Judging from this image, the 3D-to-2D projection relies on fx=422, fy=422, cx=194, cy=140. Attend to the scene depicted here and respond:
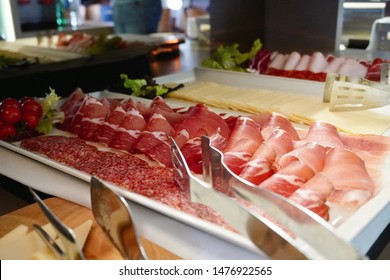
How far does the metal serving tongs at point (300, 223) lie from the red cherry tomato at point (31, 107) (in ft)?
3.00

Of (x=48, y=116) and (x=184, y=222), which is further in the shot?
(x=48, y=116)

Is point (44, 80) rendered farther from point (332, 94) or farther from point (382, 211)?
point (382, 211)

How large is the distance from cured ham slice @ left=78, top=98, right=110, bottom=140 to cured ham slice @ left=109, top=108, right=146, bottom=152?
0.12 meters

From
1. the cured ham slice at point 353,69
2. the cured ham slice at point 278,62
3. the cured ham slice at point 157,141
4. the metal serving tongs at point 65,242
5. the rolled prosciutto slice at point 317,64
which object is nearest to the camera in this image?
the metal serving tongs at point 65,242

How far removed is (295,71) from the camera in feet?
7.52

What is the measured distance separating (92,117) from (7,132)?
304 millimetres

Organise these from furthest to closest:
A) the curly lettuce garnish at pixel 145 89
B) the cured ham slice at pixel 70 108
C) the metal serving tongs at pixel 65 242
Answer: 1. the curly lettuce garnish at pixel 145 89
2. the cured ham slice at pixel 70 108
3. the metal serving tongs at pixel 65 242

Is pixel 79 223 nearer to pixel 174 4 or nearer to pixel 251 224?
pixel 251 224

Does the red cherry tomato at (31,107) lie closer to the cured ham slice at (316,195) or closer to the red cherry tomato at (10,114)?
the red cherry tomato at (10,114)

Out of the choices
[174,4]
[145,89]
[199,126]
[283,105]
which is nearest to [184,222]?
[199,126]

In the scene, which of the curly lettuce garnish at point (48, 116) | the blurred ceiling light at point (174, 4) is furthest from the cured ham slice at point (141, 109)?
the blurred ceiling light at point (174, 4)

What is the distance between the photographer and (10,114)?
154 cm

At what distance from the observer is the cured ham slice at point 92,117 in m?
1.53

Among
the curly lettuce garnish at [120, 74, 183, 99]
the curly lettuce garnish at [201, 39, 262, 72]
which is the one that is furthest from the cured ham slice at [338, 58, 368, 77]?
the curly lettuce garnish at [120, 74, 183, 99]
